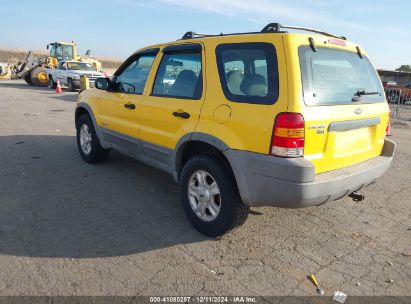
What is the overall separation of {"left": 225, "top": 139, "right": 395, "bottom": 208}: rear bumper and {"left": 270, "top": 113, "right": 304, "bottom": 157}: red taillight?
65mm

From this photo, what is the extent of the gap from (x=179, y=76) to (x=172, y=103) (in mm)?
307

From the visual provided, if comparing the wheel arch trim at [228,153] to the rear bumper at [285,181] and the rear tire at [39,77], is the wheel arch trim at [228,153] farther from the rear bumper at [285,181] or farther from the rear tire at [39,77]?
the rear tire at [39,77]

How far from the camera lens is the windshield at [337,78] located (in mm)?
2898

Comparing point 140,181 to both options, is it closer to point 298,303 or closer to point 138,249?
point 138,249

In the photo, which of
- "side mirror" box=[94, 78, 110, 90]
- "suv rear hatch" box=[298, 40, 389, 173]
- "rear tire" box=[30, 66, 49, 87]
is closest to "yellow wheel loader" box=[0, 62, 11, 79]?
"rear tire" box=[30, 66, 49, 87]

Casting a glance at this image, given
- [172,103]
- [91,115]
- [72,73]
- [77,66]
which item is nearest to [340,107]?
[172,103]

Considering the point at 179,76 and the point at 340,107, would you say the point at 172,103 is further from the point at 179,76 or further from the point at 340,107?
the point at 340,107

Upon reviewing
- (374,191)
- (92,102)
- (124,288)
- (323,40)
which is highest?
(323,40)

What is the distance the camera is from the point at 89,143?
5660 millimetres

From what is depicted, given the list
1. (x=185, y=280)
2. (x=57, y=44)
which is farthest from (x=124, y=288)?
(x=57, y=44)

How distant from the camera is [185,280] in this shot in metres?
2.80

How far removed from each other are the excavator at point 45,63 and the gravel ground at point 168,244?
795 inches

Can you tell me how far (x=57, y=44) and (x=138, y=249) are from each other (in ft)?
84.4

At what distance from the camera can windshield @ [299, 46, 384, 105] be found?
290cm
